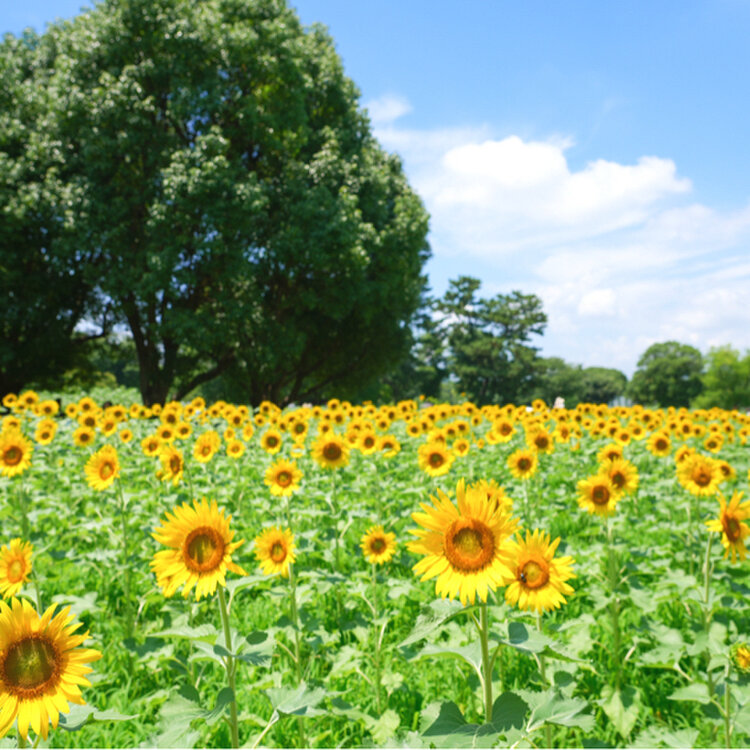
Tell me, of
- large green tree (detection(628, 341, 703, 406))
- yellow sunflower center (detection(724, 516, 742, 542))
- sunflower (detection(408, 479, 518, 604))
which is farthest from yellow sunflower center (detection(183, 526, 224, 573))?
large green tree (detection(628, 341, 703, 406))

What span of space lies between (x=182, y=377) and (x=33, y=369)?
5.03m

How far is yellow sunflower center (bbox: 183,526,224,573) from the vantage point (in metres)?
1.76

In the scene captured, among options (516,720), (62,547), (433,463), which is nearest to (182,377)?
(62,547)

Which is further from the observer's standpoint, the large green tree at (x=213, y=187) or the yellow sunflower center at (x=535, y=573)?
the large green tree at (x=213, y=187)

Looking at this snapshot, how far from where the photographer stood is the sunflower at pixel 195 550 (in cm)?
175

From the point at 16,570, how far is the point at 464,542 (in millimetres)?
1807

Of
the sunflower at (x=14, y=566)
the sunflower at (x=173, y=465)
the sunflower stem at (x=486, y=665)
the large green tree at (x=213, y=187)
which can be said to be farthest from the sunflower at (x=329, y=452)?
the large green tree at (x=213, y=187)

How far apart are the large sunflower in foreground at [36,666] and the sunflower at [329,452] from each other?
124 inches

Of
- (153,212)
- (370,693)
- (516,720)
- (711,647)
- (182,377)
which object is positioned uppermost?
(153,212)

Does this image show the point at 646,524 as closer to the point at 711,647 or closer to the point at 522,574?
the point at 711,647

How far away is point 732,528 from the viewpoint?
2512 millimetres

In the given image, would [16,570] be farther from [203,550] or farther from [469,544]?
[469,544]

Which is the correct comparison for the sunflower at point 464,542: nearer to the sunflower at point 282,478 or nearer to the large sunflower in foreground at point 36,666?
the large sunflower in foreground at point 36,666

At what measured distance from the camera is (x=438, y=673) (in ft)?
10.0
